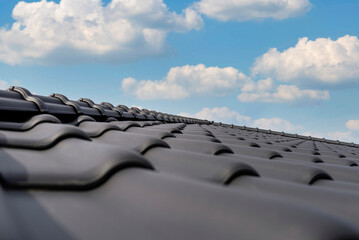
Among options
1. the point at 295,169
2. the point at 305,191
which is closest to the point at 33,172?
the point at 305,191

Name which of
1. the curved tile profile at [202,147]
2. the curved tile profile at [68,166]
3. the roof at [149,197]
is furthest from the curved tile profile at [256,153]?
the curved tile profile at [68,166]

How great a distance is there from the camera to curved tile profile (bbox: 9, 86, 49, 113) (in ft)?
14.0

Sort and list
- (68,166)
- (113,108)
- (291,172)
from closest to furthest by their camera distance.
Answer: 1. (68,166)
2. (291,172)
3. (113,108)

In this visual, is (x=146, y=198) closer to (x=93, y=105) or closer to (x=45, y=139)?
(x=45, y=139)

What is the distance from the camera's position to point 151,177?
1.52 metres

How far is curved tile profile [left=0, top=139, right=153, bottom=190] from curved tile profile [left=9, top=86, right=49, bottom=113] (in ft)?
7.60

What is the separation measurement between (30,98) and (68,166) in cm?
293

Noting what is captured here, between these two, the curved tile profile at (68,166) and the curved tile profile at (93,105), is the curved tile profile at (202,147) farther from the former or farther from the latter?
the curved tile profile at (93,105)

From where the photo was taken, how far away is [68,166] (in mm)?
1767

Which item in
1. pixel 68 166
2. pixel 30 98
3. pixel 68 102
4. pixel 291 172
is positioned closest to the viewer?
pixel 68 166

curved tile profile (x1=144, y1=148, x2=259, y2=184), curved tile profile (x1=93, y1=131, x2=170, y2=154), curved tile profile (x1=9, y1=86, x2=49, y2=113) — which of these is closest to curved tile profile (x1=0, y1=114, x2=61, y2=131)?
curved tile profile (x1=93, y1=131, x2=170, y2=154)

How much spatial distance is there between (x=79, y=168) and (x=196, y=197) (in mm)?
681

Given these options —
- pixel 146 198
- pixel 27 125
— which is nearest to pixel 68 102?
pixel 27 125

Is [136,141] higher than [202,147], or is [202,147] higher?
[202,147]
